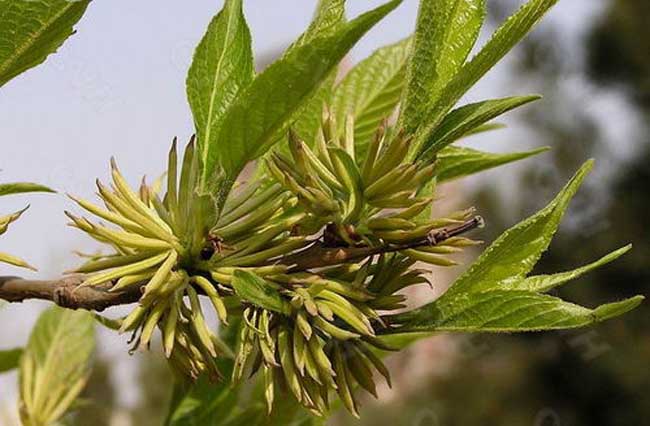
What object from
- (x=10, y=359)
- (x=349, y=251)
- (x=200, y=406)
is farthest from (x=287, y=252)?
(x=10, y=359)

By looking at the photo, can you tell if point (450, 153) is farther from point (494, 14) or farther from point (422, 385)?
point (422, 385)

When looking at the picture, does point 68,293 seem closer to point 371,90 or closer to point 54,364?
point 371,90

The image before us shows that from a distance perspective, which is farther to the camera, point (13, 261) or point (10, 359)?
point (10, 359)

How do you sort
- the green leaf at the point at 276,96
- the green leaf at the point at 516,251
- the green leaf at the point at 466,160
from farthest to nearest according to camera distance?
the green leaf at the point at 466,160
the green leaf at the point at 516,251
the green leaf at the point at 276,96

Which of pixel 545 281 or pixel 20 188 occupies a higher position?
pixel 20 188

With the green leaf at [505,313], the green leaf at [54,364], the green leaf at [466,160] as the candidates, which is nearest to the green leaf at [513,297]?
the green leaf at [505,313]

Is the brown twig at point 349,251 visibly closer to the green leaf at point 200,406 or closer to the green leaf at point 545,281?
the green leaf at point 545,281

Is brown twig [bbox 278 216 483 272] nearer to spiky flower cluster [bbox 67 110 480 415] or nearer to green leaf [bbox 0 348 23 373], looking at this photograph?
spiky flower cluster [bbox 67 110 480 415]
